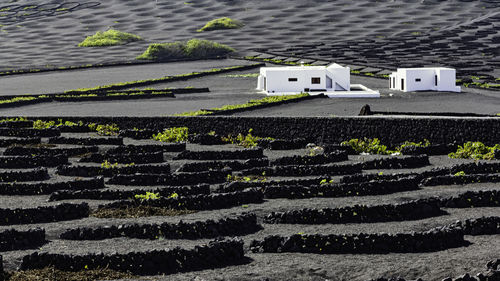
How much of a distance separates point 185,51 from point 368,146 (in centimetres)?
8515

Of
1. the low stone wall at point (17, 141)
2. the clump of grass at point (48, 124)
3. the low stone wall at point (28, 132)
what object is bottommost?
the low stone wall at point (17, 141)

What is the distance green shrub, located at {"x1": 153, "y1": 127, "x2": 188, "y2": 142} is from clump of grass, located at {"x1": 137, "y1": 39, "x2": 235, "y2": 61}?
2888 inches

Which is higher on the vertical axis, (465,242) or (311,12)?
(311,12)

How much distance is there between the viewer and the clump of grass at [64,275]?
23.8m

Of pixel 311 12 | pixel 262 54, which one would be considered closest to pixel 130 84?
pixel 262 54

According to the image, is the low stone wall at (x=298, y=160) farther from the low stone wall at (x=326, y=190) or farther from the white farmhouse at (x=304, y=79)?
the white farmhouse at (x=304, y=79)

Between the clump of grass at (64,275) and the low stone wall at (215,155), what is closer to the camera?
the clump of grass at (64,275)

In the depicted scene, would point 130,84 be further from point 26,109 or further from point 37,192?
point 37,192

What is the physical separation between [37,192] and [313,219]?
1627 centimetres

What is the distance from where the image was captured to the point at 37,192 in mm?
40156

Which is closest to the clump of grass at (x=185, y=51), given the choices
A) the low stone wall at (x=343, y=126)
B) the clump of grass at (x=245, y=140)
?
the low stone wall at (x=343, y=126)

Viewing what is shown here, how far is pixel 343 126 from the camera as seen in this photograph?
5547 cm

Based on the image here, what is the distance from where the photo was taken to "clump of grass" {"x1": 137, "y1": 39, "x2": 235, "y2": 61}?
5226 inches

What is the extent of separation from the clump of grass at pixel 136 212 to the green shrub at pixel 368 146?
68.9ft
